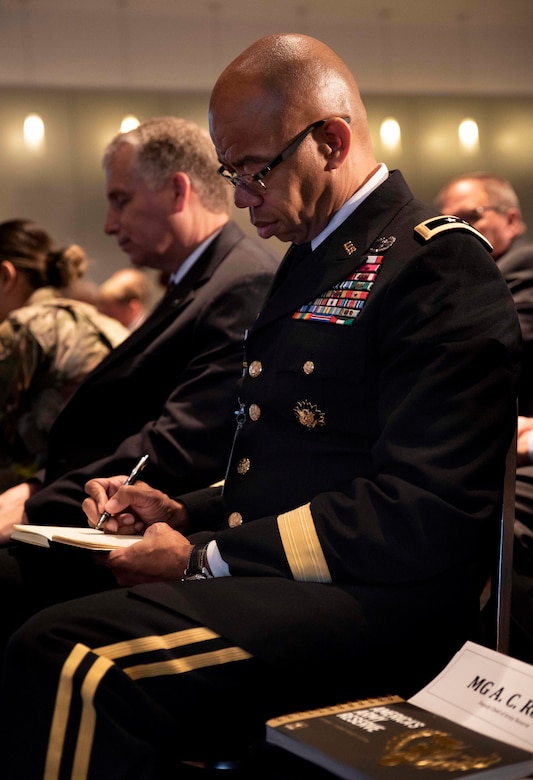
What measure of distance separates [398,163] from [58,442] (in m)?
5.24

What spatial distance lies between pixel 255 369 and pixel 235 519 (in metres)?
0.24

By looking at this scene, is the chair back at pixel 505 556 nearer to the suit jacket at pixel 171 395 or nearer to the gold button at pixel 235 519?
the gold button at pixel 235 519

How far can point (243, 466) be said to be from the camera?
4.87ft

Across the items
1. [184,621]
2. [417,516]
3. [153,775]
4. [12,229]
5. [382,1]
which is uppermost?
[382,1]

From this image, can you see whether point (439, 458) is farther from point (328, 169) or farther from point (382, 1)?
point (382, 1)

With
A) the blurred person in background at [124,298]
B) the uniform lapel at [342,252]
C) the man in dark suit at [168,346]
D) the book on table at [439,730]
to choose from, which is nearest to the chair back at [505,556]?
the book on table at [439,730]

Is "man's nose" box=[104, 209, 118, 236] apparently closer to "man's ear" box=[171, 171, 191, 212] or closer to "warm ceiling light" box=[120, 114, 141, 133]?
"man's ear" box=[171, 171, 191, 212]

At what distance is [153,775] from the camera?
106 centimetres

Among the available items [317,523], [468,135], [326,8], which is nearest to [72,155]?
[326,8]

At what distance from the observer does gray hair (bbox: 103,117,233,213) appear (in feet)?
7.84

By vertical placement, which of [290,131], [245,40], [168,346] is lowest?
[168,346]

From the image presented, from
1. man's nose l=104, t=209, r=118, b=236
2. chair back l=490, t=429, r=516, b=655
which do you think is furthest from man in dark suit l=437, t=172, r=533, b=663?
man's nose l=104, t=209, r=118, b=236

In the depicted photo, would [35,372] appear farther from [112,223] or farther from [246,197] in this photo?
[246,197]

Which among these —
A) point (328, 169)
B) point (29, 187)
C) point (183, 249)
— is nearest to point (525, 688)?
point (328, 169)
